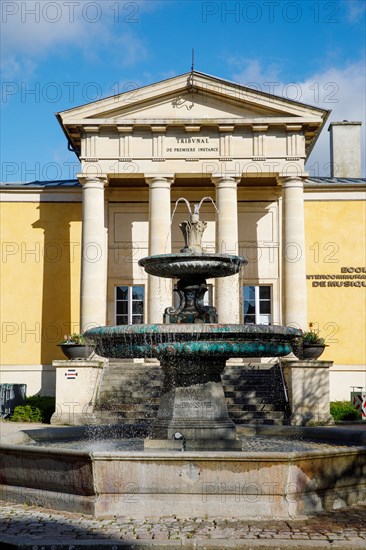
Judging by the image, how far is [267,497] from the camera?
9438 mm

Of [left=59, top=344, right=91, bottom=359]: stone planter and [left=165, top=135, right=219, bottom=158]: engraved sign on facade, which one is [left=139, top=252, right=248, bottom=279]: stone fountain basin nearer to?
[left=59, top=344, right=91, bottom=359]: stone planter

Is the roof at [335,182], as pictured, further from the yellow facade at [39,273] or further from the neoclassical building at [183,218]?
the yellow facade at [39,273]

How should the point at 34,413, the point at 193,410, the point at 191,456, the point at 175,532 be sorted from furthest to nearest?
the point at 34,413, the point at 193,410, the point at 191,456, the point at 175,532

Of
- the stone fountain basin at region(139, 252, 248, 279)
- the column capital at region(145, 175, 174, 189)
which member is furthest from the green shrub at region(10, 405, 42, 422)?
the stone fountain basin at region(139, 252, 248, 279)

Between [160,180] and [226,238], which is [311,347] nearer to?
[226,238]

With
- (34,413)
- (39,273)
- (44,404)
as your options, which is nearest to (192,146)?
(39,273)

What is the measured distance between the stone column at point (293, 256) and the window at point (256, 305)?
289 centimetres

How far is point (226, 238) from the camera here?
93.2 feet

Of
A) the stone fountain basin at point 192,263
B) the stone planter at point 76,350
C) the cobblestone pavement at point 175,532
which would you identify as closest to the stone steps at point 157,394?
the stone planter at point 76,350

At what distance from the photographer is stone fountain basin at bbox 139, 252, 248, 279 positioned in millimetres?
11562

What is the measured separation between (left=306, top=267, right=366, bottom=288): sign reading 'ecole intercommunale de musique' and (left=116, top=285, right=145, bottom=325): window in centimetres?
639

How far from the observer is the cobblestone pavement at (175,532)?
318 inches

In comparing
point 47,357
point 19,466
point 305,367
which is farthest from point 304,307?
point 19,466

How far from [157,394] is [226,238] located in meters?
6.58
